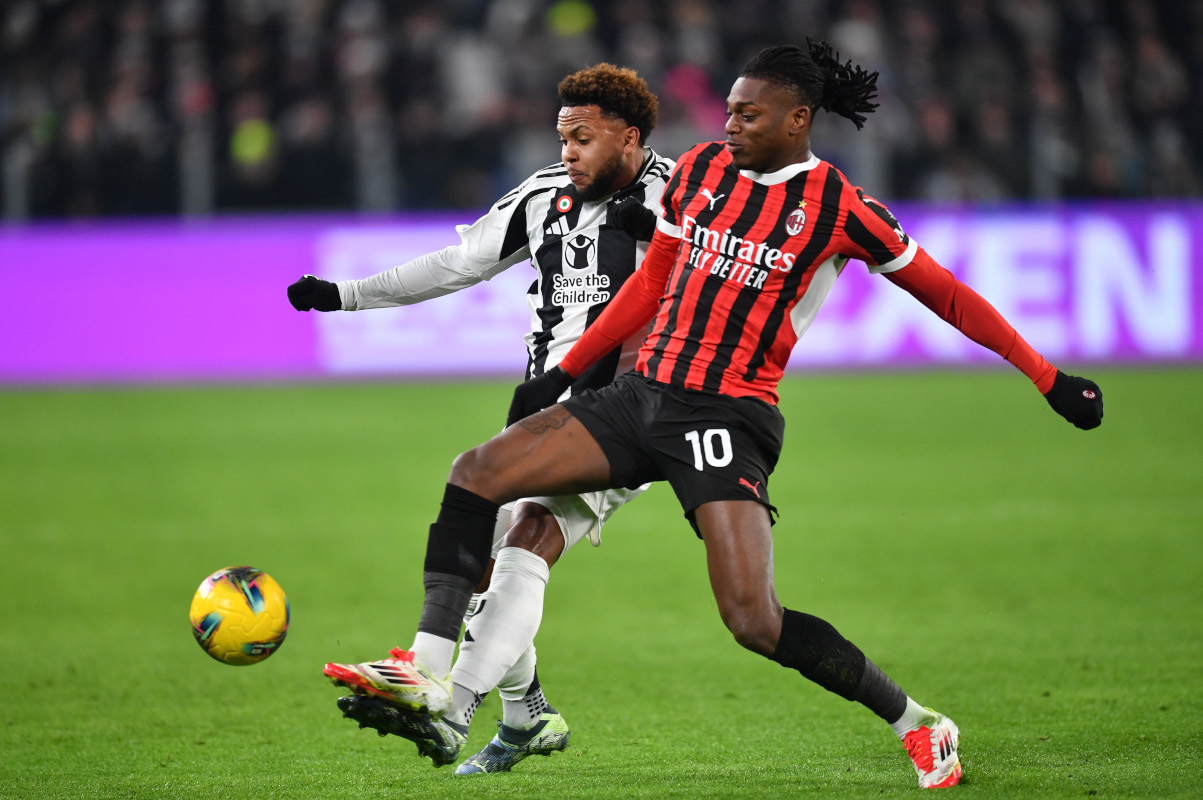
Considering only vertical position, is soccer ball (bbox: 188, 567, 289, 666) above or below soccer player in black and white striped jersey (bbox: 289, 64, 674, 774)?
below

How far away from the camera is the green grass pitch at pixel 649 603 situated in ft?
14.8

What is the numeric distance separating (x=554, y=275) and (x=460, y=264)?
1.03ft

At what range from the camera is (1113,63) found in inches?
664

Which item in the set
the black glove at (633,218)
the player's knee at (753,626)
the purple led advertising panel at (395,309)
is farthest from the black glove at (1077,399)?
the purple led advertising panel at (395,309)

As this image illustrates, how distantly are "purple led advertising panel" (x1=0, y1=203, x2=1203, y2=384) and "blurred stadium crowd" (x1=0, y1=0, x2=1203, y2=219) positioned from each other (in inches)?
16.7

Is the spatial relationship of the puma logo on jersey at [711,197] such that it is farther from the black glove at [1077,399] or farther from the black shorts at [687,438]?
the black glove at [1077,399]

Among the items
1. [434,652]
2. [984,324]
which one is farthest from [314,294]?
[984,324]

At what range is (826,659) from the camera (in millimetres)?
4082

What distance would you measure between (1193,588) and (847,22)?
11.7m

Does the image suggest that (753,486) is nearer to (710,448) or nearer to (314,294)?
(710,448)

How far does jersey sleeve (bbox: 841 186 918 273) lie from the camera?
4.11 metres

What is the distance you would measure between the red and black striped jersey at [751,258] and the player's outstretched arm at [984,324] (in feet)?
0.20

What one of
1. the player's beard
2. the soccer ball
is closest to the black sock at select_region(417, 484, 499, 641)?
the soccer ball

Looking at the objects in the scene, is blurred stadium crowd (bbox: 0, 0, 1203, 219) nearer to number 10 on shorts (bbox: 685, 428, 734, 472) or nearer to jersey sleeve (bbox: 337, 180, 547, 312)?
jersey sleeve (bbox: 337, 180, 547, 312)
